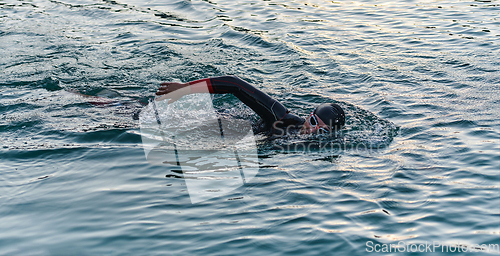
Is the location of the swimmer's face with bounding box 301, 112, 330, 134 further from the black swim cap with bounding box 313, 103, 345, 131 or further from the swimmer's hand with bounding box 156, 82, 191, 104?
the swimmer's hand with bounding box 156, 82, 191, 104

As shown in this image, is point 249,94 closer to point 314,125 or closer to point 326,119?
point 314,125

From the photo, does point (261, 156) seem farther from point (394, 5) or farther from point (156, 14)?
point (394, 5)

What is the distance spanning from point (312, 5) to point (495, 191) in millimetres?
10876

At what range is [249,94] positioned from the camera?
536cm

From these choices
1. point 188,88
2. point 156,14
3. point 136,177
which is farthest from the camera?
point 156,14

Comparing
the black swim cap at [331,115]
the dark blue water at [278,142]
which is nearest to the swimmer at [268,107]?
the black swim cap at [331,115]

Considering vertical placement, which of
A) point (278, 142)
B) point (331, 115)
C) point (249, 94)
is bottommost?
point (278, 142)

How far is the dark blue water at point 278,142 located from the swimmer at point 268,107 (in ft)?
1.04

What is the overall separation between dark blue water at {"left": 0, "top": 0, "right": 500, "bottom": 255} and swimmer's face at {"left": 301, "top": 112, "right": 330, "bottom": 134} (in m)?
0.23

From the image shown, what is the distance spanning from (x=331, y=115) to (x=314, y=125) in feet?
0.86

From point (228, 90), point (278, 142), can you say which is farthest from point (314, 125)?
point (228, 90)

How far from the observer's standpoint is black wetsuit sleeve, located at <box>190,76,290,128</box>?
5332 mm

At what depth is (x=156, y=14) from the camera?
42.0 ft

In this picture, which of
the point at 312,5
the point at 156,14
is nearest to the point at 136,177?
the point at 156,14
